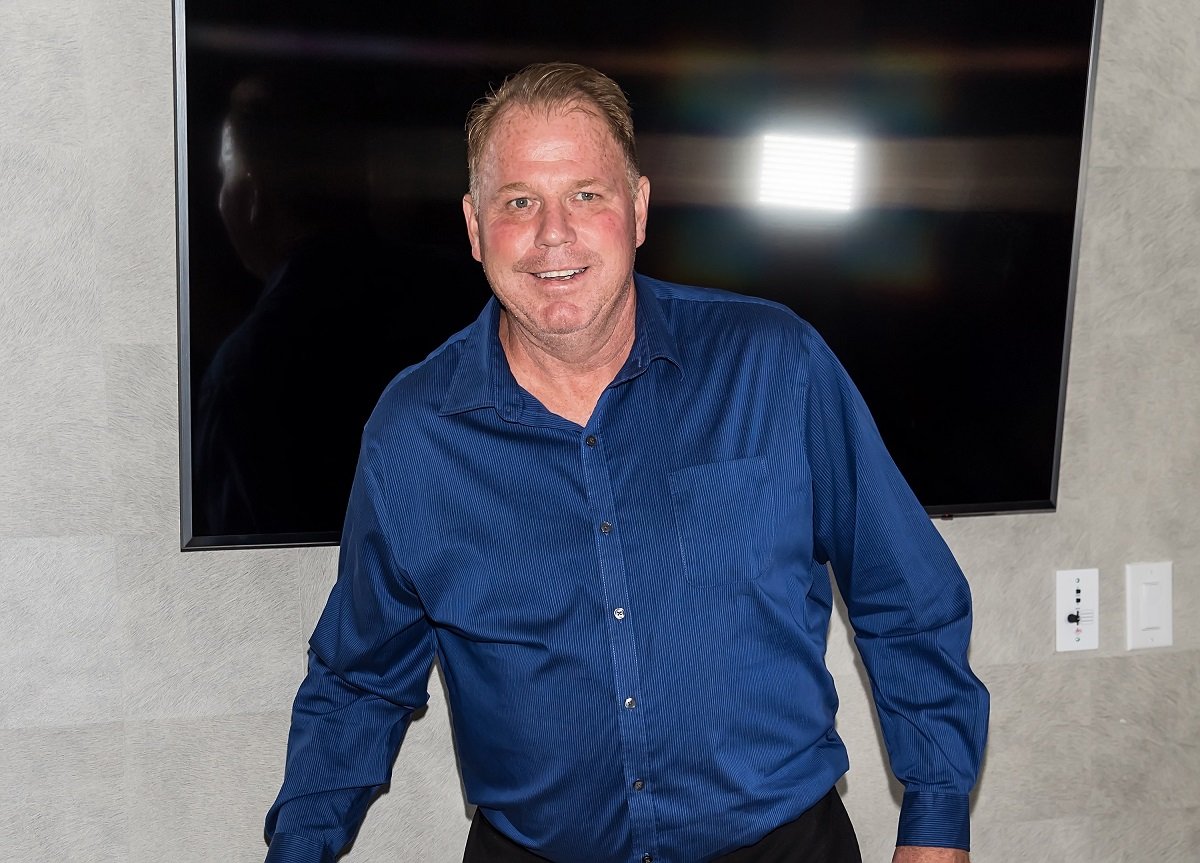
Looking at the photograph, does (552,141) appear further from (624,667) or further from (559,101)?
(624,667)

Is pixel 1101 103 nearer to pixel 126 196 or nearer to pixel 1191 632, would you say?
pixel 1191 632

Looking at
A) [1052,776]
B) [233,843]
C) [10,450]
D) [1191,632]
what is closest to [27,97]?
[10,450]

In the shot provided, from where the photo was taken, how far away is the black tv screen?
65.4 inches

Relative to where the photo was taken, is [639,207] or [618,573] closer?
[618,573]

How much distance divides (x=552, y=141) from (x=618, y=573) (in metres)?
0.49

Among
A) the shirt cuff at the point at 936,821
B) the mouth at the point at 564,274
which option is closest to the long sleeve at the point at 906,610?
the shirt cuff at the point at 936,821

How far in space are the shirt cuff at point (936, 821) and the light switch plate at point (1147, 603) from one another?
0.98 meters

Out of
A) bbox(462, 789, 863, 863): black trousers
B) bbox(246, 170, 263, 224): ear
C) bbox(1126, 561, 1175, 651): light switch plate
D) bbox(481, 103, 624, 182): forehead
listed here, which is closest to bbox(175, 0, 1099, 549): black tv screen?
bbox(246, 170, 263, 224): ear

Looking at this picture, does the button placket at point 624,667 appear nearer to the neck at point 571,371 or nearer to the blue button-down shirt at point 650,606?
the blue button-down shirt at point 650,606

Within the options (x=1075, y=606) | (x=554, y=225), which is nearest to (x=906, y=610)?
(x=554, y=225)

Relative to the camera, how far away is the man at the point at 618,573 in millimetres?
1303

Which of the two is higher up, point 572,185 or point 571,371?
point 572,185

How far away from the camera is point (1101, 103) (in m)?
2.02

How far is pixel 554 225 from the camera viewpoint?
1.30m
